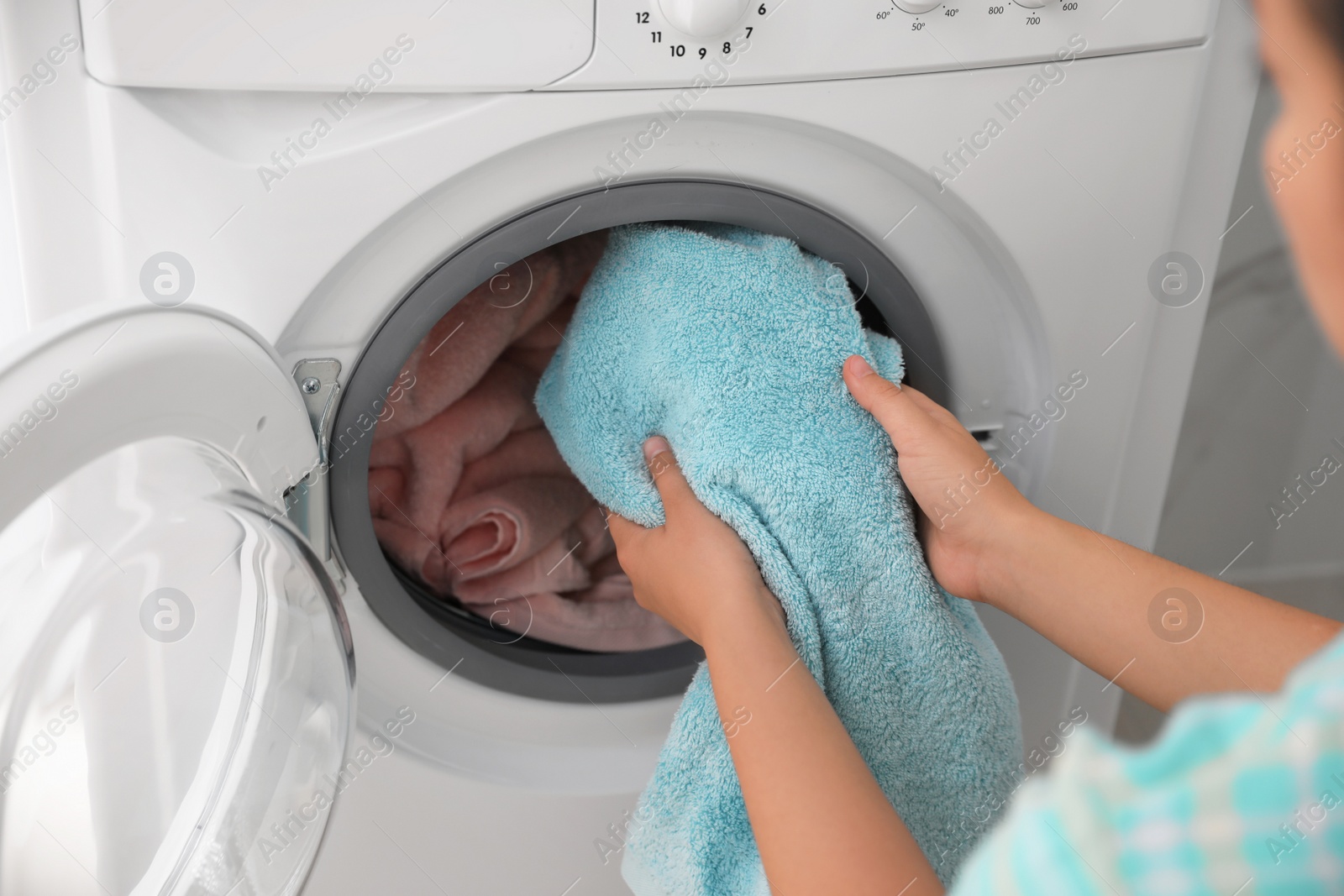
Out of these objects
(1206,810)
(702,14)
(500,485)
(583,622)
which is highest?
(702,14)

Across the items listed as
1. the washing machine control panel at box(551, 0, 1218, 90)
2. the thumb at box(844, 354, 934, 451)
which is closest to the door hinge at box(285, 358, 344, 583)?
the washing machine control panel at box(551, 0, 1218, 90)

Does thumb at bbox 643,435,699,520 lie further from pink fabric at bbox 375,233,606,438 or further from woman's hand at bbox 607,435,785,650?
pink fabric at bbox 375,233,606,438

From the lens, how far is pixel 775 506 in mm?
574

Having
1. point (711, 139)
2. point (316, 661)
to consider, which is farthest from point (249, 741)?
point (711, 139)

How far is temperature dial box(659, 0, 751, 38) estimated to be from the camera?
1.60 feet

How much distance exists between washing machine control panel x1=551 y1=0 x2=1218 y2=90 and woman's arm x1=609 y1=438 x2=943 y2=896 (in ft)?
0.77

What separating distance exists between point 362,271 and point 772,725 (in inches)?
13.0

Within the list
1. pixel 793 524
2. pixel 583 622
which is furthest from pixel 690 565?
pixel 583 622

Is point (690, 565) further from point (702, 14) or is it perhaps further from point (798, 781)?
point (702, 14)

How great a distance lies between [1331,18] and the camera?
0.25 meters

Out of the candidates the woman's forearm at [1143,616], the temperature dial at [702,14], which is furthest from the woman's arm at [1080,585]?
the temperature dial at [702,14]

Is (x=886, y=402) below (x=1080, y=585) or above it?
above

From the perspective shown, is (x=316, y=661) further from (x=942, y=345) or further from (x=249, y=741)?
(x=942, y=345)

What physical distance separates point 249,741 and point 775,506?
321 millimetres
